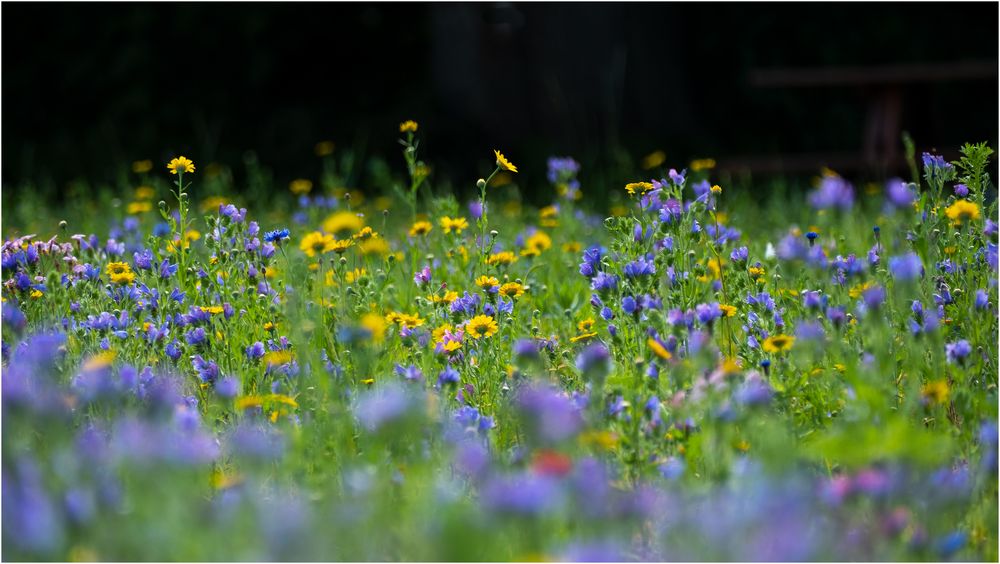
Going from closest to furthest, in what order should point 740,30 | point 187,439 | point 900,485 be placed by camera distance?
point 900,485, point 187,439, point 740,30

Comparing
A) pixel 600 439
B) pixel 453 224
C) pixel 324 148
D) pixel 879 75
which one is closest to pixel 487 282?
pixel 453 224

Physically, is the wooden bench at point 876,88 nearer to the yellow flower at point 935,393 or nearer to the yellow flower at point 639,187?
the yellow flower at point 639,187

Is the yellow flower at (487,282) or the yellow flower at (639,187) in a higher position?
the yellow flower at (639,187)

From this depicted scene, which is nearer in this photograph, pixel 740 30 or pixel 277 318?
pixel 277 318

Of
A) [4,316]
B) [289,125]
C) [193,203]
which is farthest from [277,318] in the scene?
[289,125]

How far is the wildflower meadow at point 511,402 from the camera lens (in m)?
1.42

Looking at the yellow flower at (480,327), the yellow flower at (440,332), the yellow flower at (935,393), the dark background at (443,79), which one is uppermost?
the dark background at (443,79)

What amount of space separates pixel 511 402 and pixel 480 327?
0.29m

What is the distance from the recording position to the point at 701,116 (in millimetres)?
9680

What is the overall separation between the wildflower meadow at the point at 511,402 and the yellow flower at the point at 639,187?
21 mm

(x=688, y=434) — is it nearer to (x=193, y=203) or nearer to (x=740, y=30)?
(x=193, y=203)

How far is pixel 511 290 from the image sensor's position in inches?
106

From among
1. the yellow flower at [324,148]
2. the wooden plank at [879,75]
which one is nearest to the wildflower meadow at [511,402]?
the yellow flower at [324,148]

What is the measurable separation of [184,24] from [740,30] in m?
4.74
